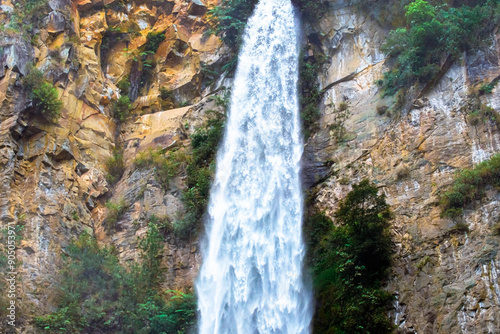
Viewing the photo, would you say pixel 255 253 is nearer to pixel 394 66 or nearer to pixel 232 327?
pixel 232 327

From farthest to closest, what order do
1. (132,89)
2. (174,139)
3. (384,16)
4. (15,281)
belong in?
(132,89) < (174,139) < (384,16) < (15,281)

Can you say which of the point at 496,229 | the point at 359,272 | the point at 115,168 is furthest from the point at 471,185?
the point at 115,168

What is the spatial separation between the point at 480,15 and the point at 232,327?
455 inches

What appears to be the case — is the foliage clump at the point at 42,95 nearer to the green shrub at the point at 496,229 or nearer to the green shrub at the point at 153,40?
the green shrub at the point at 153,40

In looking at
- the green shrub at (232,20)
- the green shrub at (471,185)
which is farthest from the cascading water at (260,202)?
the green shrub at (471,185)

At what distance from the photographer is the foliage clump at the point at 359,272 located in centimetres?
1159

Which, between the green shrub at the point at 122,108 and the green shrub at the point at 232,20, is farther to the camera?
the green shrub at the point at 232,20

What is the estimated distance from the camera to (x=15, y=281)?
13211mm

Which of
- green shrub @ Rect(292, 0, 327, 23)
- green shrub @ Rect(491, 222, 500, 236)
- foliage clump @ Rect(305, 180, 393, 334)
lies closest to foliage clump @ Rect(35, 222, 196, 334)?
foliage clump @ Rect(305, 180, 393, 334)

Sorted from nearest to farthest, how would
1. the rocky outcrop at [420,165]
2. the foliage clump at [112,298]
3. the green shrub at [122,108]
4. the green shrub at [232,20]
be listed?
the rocky outcrop at [420,165]
the foliage clump at [112,298]
the green shrub at [122,108]
the green shrub at [232,20]

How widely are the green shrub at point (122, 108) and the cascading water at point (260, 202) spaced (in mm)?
4515

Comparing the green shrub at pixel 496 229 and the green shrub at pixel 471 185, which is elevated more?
the green shrub at pixel 471 185

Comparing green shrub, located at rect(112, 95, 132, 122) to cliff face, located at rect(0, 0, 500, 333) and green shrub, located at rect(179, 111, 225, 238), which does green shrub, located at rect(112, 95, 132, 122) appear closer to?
cliff face, located at rect(0, 0, 500, 333)

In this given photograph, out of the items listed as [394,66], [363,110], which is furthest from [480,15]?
[363,110]
